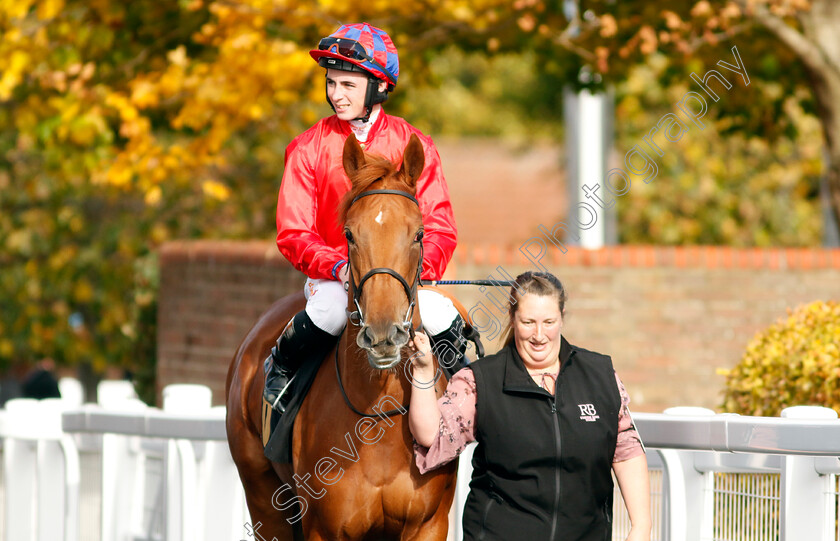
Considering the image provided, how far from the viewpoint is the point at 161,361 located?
1043 cm

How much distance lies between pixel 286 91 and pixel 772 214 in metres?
10.6

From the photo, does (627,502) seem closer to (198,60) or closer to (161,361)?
(198,60)

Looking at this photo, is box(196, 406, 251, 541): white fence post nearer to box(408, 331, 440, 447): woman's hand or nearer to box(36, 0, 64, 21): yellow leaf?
box(408, 331, 440, 447): woman's hand

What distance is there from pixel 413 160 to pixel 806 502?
1.67 m

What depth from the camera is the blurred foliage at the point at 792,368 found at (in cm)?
496

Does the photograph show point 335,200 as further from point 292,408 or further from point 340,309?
point 292,408

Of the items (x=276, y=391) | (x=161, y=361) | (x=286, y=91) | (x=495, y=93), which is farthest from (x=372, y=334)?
(x=495, y=93)

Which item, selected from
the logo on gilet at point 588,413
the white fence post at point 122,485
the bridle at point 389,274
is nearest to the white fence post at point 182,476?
the white fence post at point 122,485

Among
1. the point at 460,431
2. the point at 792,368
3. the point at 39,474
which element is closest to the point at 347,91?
the point at 460,431

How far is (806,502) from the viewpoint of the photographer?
11.7 feet

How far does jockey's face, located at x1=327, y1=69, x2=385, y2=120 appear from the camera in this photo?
3928 mm

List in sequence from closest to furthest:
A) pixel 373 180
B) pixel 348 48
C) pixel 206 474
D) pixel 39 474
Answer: pixel 373 180 → pixel 348 48 → pixel 206 474 → pixel 39 474

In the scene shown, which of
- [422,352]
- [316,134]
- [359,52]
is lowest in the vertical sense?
[422,352]

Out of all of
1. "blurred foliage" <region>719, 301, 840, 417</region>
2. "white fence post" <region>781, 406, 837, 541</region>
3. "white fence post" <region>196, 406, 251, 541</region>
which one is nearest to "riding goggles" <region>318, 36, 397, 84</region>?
"white fence post" <region>781, 406, 837, 541</region>
